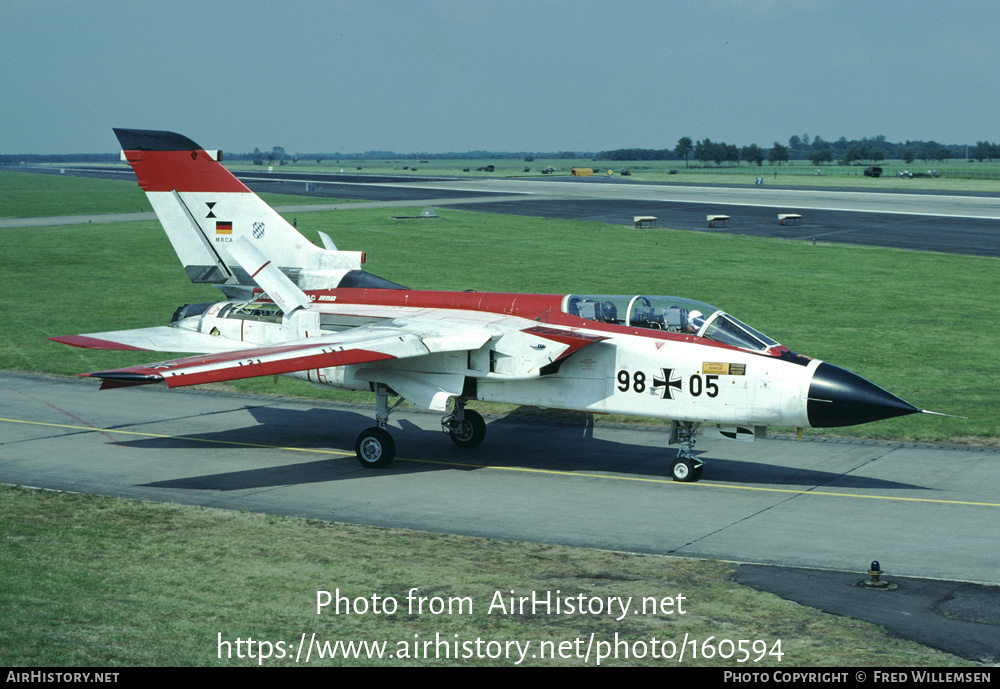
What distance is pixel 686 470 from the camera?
18.7 meters

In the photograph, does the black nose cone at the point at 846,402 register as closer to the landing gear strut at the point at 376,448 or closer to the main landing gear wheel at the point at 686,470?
the main landing gear wheel at the point at 686,470

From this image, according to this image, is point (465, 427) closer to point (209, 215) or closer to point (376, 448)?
point (376, 448)

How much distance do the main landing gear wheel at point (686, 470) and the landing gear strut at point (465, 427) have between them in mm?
4659

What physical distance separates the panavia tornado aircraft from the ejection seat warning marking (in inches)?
0.9

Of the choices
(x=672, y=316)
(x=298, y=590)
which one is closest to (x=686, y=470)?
(x=672, y=316)

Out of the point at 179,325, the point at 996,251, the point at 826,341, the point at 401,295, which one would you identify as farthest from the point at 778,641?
the point at 996,251

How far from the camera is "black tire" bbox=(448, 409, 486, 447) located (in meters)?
21.7

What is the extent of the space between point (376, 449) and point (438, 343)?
262cm

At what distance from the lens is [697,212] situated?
270ft

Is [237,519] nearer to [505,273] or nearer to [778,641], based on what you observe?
[778,641]

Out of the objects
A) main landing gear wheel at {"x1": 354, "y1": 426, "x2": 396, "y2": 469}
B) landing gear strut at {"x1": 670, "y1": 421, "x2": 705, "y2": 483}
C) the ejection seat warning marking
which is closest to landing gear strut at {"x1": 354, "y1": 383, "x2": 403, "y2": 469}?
main landing gear wheel at {"x1": 354, "y1": 426, "x2": 396, "y2": 469}

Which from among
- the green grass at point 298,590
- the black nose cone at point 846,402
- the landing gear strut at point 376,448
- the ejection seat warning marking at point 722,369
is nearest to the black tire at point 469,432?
the landing gear strut at point 376,448

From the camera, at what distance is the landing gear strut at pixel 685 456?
61.5ft

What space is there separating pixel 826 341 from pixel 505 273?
19.7 metres
